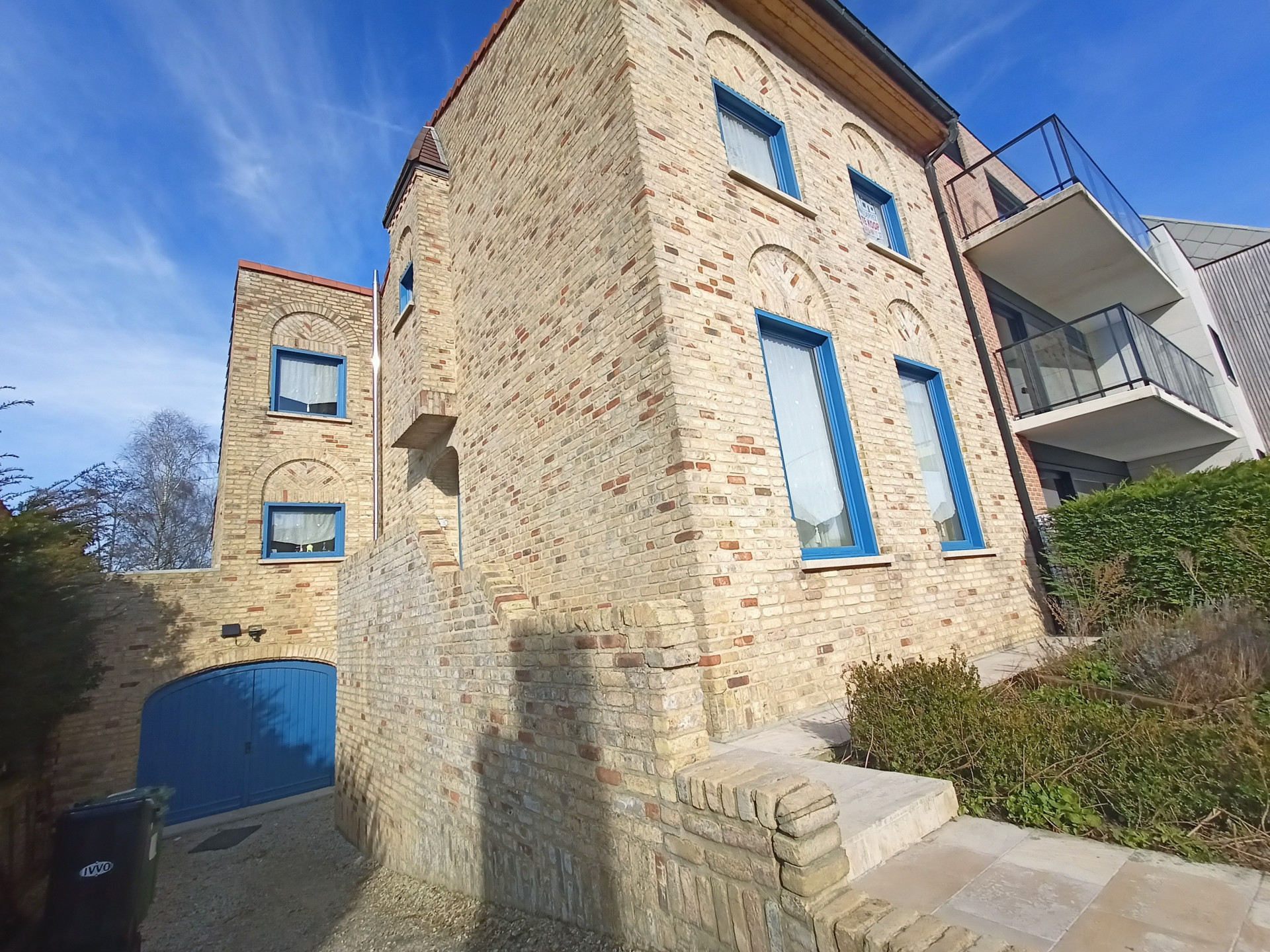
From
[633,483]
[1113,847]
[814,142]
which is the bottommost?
[1113,847]

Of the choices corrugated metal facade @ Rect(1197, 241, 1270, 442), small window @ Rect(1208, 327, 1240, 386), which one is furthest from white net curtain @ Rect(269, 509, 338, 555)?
corrugated metal facade @ Rect(1197, 241, 1270, 442)

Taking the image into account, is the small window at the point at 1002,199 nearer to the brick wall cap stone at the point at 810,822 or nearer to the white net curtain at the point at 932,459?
the white net curtain at the point at 932,459

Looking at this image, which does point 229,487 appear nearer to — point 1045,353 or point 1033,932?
point 1033,932

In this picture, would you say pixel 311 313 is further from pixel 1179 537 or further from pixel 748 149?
pixel 1179 537

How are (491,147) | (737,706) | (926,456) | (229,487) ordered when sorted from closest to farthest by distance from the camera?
(737,706) < (926,456) < (491,147) < (229,487)

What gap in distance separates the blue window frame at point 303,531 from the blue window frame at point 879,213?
11.6 m

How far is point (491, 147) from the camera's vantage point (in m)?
8.03

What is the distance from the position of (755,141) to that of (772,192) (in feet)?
3.82

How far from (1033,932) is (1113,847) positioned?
984 millimetres

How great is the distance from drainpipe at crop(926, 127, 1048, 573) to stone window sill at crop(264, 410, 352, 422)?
41.3ft

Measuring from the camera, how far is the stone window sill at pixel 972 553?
269 inches

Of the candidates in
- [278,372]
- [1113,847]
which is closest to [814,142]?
[1113,847]

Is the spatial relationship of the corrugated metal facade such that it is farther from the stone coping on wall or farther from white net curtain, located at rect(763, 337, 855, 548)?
the stone coping on wall

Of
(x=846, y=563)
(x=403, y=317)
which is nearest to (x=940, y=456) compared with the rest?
(x=846, y=563)
